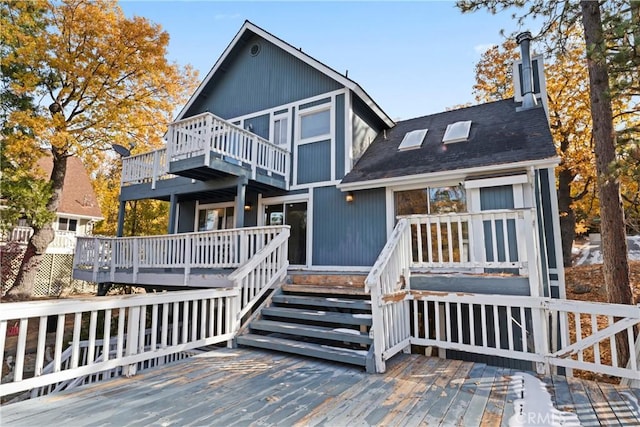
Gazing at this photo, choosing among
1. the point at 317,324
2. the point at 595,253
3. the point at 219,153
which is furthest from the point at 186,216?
the point at 595,253

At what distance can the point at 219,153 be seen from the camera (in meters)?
7.57

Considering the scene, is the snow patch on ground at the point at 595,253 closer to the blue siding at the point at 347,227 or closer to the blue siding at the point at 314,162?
the blue siding at the point at 347,227

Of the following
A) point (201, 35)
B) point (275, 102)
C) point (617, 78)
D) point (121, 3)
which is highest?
point (121, 3)

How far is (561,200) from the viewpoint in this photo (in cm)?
1350

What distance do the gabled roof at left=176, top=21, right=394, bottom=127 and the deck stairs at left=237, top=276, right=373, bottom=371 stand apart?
17.4ft

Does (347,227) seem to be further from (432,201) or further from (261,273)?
(261,273)

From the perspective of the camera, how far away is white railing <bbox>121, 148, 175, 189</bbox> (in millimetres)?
9633

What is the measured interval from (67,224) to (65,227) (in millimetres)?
199

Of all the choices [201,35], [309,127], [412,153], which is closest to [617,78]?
[412,153]

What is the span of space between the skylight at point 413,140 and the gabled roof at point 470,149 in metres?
0.14

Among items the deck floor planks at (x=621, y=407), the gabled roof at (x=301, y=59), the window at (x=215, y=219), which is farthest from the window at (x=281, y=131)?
the deck floor planks at (x=621, y=407)

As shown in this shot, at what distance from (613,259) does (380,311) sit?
206 inches

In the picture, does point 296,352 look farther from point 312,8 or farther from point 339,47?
point 339,47

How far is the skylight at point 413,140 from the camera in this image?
27.6ft
